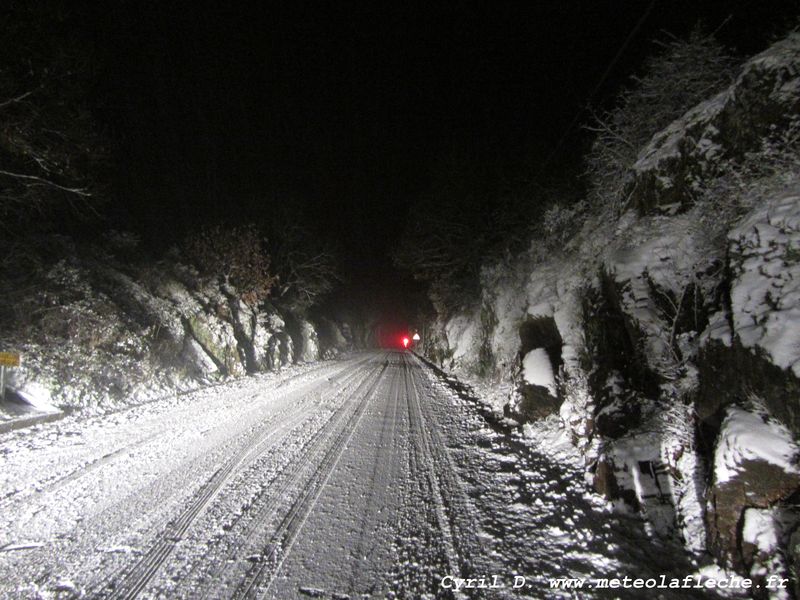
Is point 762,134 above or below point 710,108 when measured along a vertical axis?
below

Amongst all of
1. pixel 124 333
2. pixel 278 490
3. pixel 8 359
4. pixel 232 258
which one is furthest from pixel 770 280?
pixel 232 258

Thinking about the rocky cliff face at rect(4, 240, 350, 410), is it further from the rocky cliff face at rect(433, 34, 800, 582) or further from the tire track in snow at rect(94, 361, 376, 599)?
the rocky cliff face at rect(433, 34, 800, 582)

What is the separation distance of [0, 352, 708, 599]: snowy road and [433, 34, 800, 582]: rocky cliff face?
26.8 inches

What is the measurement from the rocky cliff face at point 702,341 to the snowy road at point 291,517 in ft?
2.23

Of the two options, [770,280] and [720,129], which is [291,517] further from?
[720,129]

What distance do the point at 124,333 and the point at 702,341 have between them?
43.8 feet

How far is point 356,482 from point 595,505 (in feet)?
9.93

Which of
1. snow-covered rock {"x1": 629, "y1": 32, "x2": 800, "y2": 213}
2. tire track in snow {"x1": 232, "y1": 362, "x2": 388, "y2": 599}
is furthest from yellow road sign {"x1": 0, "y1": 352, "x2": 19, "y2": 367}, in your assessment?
snow-covered rock {"x1": 629, "y1": 32, "x2": 800, "y2": 213}

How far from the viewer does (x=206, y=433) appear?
696 cm

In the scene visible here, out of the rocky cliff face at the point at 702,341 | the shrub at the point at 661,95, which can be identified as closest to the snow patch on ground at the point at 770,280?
the rocky cliff face at the point at 702,341

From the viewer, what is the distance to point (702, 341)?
4.24m

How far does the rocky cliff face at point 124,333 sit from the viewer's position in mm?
8625

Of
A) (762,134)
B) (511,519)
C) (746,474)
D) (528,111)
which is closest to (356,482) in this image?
(511,519)

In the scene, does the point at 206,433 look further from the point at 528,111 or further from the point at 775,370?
the point at 528,111
